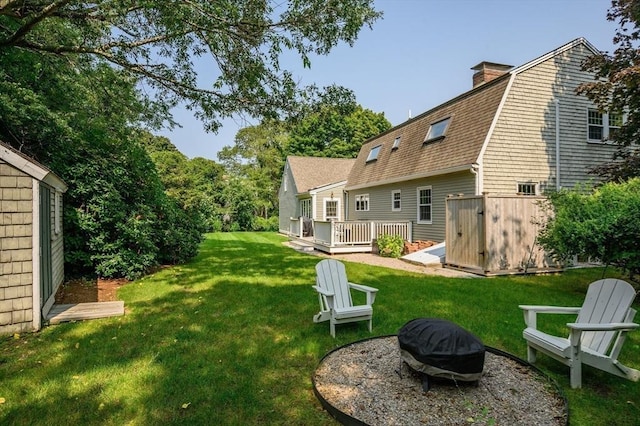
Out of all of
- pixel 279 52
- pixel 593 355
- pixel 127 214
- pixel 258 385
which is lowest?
pixel 258 385

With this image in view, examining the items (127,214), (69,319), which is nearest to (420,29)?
(127,214)

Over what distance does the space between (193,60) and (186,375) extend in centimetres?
658

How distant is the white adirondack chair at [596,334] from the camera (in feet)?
11.1

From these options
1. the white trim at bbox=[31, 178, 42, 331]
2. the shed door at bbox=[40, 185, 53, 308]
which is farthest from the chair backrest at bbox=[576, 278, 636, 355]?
the shed door at bbox=[40, 185, 53, 308]

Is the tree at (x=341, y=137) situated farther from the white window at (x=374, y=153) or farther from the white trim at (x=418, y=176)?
the white trim at (x=418, y=176)

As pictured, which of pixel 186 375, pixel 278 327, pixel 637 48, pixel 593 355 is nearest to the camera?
pixel 593 355

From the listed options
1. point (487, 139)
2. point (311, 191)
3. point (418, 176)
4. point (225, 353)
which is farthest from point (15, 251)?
point (311, 191)

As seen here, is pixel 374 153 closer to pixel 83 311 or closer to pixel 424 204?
pixel 424 204

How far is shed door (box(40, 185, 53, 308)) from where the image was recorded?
5.41 m

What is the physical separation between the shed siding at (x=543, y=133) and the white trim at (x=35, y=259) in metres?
11.3

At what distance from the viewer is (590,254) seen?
266 inches

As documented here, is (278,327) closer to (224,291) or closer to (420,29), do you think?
(224,291)

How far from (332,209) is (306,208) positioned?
7.86 feet

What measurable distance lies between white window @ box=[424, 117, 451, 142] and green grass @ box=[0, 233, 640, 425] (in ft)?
23.6
